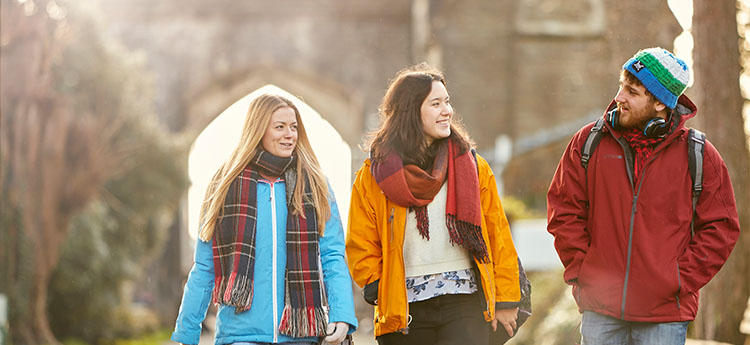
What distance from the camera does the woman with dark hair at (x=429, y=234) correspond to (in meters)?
3.55

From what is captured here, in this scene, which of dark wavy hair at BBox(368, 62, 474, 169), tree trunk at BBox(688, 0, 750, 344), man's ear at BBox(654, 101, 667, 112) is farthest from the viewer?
tree trunk at BBox(688, 0, 750, 344)

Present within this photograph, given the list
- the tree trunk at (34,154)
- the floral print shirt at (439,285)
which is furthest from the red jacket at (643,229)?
the tree trunk at (34,154)

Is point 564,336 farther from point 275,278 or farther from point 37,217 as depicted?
point 37,217

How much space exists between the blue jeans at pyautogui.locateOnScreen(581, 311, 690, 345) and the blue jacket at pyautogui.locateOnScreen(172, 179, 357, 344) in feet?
2.58

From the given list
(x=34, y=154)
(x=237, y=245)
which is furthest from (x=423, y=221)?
(x=34, y=154)

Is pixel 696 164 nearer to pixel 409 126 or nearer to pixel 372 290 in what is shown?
pixel 409 126

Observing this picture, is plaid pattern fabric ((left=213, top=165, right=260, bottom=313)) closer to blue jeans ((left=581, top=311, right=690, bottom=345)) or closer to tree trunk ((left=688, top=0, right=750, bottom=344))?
blue jeans ((left=581, top=311, right=690, bottom=345))

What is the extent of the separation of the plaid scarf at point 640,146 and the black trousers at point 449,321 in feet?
2.25

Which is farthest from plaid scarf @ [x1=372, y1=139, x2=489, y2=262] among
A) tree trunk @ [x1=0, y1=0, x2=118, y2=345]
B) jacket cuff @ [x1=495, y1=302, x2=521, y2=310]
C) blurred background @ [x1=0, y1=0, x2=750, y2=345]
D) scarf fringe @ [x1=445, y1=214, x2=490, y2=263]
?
tree trunk @ [x1=0, y1=0, x2=118, y2=345]

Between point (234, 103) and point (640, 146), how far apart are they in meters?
16.4

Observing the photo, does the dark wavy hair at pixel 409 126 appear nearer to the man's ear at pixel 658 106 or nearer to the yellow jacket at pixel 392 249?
the yellow jacket at pixel 392 249

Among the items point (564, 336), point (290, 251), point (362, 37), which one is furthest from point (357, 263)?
point (362, 37)

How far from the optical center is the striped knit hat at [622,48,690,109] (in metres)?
3.42

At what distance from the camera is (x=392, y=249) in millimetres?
3621
